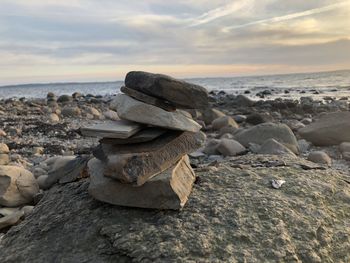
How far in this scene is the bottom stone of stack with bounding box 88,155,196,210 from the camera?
9.84 feet

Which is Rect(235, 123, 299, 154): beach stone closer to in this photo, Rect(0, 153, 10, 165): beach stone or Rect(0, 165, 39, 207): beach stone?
Rect(0, 153, 10, 165): beach stone

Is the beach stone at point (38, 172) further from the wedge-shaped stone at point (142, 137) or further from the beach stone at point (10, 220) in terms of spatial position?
the wedge-shaped stone at point (142, 137)

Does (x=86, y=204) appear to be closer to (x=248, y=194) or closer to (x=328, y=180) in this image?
(x=248, y=194)

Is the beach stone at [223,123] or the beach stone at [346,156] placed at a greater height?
the beach stone at [346,156]

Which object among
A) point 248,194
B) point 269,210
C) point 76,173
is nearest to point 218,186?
point 248,194

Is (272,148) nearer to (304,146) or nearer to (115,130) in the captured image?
(304,146)

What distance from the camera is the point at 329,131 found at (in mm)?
9977

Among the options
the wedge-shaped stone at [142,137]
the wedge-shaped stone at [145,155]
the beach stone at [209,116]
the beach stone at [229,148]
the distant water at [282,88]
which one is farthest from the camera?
the distant water at [282,88]

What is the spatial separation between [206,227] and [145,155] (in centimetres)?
62

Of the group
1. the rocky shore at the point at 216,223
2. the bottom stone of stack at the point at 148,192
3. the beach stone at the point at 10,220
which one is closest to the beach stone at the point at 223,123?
the beach stone at the point at 10,220

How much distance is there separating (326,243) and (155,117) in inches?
57.3

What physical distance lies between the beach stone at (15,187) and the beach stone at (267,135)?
4.72 m

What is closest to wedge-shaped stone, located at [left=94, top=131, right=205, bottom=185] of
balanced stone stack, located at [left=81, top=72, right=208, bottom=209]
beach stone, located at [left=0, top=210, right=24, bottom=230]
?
balanced stone stack, located at [left=81, top=72, right=208, bottom=209]

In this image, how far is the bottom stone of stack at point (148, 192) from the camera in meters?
3.00
